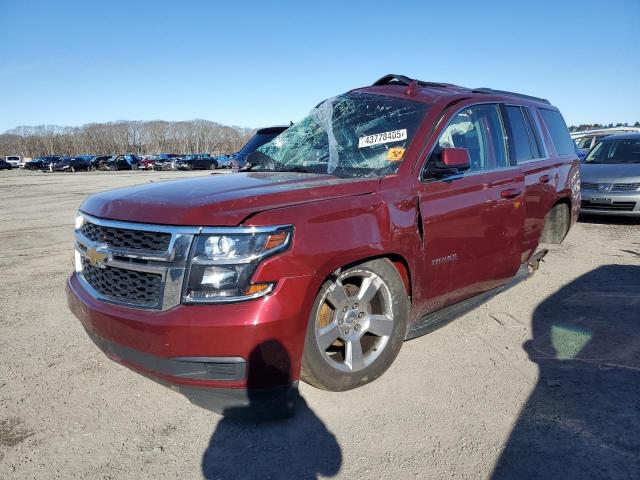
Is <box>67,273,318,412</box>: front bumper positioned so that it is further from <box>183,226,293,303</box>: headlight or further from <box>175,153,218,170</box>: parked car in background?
<box>175,153,218,170</box>: parked car in background

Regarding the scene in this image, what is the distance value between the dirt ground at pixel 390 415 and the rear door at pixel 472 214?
545 millimetres

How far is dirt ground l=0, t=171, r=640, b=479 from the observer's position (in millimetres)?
2264

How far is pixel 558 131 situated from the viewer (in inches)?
215

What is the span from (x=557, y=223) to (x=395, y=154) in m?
3.18

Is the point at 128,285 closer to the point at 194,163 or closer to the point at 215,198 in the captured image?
the point at 215,198

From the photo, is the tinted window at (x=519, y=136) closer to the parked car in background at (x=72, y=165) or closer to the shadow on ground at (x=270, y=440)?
the shadow on ground at (x=270, y=440)

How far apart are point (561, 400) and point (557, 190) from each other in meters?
2.78

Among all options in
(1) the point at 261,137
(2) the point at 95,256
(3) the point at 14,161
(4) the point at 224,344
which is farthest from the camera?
(3) the point at 14,161

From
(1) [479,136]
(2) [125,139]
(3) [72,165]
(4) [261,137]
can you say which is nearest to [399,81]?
(1) [479,136]

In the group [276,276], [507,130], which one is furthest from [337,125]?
[276,276]

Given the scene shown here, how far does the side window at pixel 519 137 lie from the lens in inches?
166

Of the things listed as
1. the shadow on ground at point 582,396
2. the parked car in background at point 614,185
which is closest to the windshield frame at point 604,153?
the parked car in background at point 614,185

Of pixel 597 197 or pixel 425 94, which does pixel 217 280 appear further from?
pixel 597 197

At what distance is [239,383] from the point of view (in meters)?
2.28
